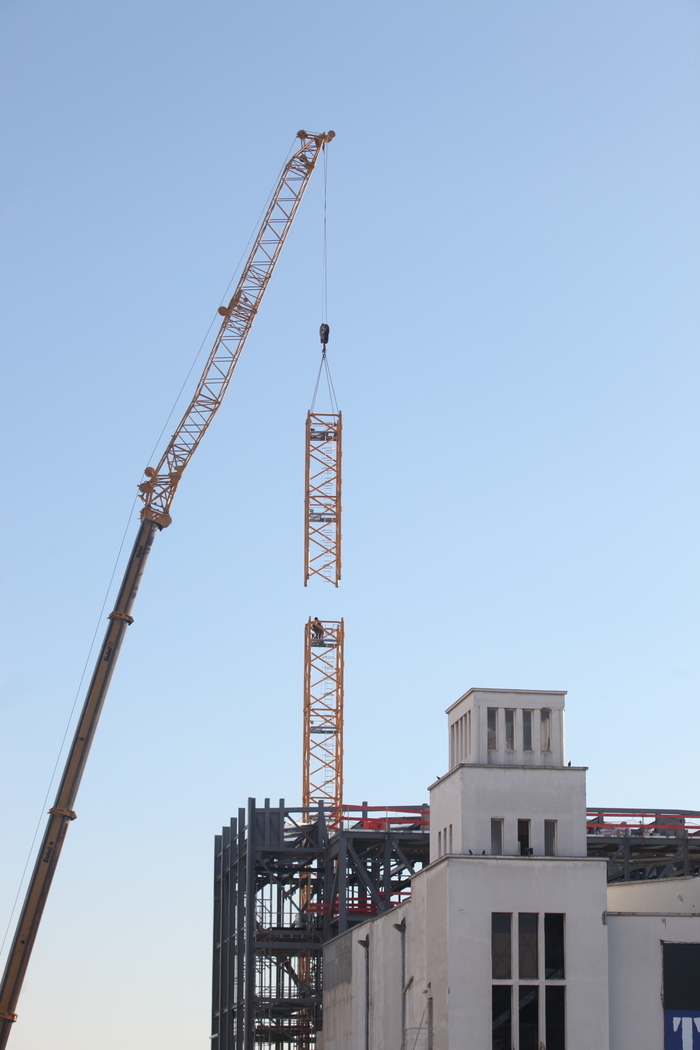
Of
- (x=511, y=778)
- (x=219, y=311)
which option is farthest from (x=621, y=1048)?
(x=219, y=311)

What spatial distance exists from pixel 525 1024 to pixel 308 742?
244 feet

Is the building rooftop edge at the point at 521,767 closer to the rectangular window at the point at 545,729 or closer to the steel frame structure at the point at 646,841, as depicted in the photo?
the rectangular window at the point at 545,729

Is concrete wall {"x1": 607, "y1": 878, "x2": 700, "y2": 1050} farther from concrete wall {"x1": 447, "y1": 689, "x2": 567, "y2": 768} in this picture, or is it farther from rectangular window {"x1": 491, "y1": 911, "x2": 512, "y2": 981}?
concrete wall {"x1": 447, "y1": 689, "x2": 567, "y2": 768}

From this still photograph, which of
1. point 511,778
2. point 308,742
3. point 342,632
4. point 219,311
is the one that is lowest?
point 511,778

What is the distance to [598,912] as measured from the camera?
7312cm

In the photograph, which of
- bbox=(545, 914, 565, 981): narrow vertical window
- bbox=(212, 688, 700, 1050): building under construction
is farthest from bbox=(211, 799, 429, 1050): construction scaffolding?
bbox=(545, 914, 565, 981): narrow vertical window

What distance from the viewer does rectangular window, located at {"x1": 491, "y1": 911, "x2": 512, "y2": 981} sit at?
71.9 meters

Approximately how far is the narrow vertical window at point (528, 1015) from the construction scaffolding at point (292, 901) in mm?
31752

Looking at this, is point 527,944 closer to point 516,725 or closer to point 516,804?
point 516,804

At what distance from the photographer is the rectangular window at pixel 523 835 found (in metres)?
75.9

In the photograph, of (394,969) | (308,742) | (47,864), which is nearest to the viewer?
(394,969)

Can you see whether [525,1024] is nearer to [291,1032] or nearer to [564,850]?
[564,850]

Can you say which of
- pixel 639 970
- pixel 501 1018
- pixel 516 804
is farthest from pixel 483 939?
pixel 639 970

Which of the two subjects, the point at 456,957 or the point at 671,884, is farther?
the point at 671,884
